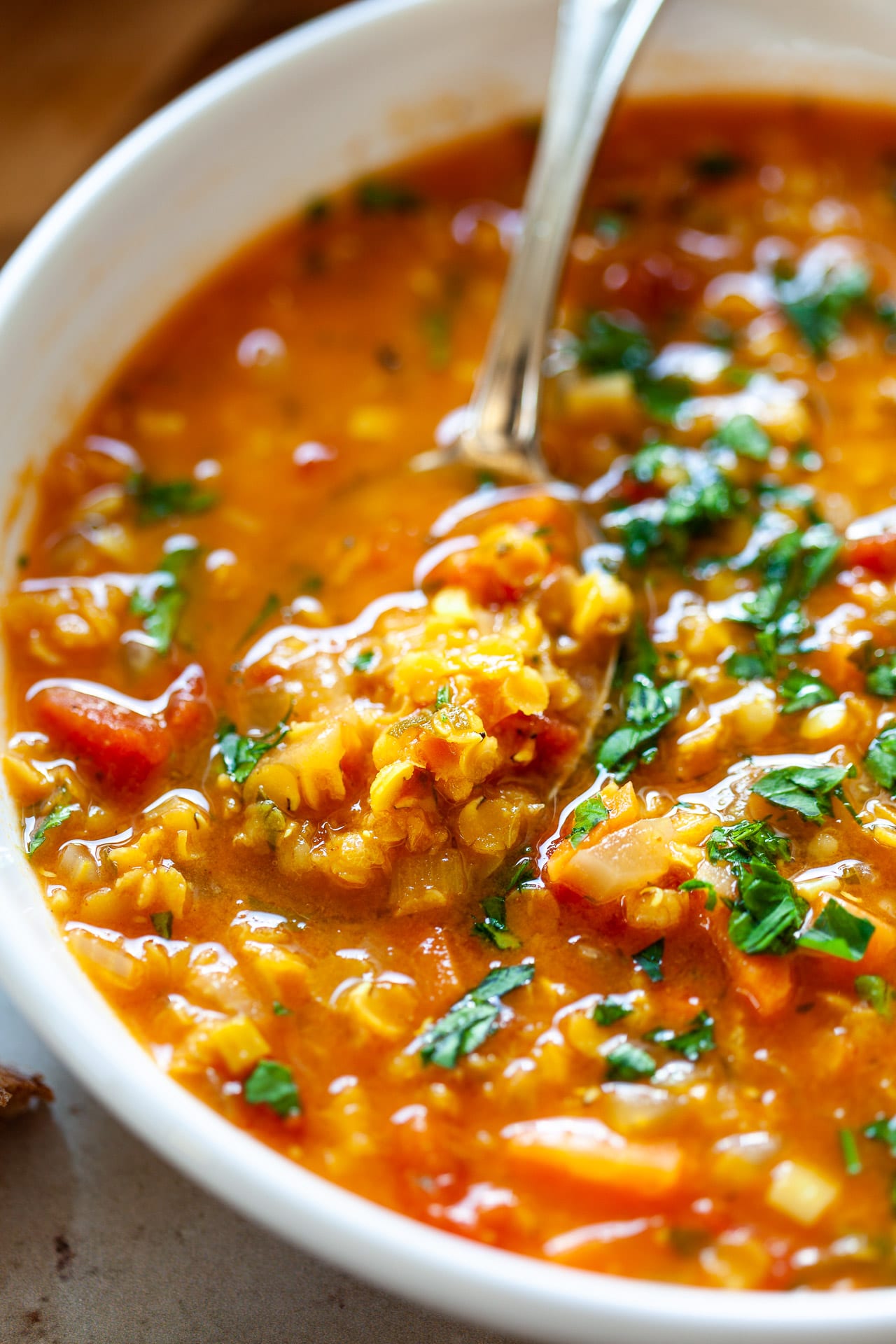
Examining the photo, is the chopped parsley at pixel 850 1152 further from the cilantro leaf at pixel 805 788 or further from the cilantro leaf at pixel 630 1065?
the cilantro leaf at pixel 805 788

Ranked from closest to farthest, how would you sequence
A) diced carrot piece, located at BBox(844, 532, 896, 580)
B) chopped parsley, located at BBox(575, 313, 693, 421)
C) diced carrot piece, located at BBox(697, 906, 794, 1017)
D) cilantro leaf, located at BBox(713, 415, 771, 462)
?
diced carrot piece, located at BBox(697, 906, 794, 1017) → diced carrot piece, located at BBox(844, 532, 896, 580) → cilantro leaf, located at BBox(713, 415, 771, 462) → chopped parsley, located at BBox(575, 313, 693, 421)

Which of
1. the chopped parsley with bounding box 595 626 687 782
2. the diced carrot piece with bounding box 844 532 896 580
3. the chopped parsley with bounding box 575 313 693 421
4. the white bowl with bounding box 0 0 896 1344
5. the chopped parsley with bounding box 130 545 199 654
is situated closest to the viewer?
the white bowl with bounding box 0 0 896 1344

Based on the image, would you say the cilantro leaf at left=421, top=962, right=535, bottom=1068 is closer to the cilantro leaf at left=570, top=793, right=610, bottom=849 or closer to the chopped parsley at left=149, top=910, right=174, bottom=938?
the cilantro leaf at left=570, top=793, right=610, bottom=849

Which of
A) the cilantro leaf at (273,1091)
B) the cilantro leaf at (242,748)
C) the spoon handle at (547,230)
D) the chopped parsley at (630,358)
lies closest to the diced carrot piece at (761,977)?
the cilantro leaf at (273,1091)

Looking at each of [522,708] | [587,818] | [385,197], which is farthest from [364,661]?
[385,197]

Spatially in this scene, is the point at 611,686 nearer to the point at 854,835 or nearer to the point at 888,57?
the point at 854,835

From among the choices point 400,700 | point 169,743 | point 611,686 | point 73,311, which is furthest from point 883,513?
point 73,311

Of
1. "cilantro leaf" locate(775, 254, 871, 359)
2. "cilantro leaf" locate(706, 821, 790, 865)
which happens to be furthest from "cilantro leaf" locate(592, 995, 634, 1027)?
"cilantro leaf" locate(775, 254, 871, 359)

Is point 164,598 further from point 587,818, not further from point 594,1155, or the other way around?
point 594,1155
